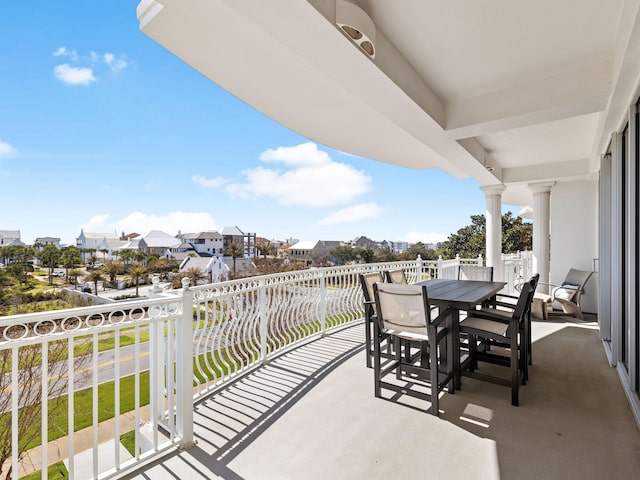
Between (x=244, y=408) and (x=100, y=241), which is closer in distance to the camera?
(x=244, y=408)

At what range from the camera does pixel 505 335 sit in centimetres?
276

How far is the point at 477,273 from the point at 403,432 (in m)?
3.39

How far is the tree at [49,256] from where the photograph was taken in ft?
34.8

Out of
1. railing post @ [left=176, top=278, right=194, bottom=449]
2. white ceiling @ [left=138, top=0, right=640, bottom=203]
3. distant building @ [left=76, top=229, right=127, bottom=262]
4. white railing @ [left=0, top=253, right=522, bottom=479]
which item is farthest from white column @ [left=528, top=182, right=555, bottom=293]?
distant building @ [left=76, top=229, right=127, bottom=262]

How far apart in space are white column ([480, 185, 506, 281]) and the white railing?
2.50 metres

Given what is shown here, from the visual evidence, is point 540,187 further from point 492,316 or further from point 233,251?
point 233,251

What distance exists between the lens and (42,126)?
65.9 ft

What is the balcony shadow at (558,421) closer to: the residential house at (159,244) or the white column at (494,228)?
the white column at (494,228)

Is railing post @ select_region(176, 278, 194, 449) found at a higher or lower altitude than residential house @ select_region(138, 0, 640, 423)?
lower

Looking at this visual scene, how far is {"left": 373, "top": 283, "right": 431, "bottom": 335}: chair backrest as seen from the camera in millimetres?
2604

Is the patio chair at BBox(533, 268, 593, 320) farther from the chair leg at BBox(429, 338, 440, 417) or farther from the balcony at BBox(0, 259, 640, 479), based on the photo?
the chair leg at BBox(429, 338, 440, 417)

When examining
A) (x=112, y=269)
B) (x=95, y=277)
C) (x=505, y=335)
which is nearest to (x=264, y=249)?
(x=112, y=269)

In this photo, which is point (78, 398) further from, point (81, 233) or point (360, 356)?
point (81, 233)

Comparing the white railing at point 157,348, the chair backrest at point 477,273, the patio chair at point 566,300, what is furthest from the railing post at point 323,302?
the patio chair at point 566,300
